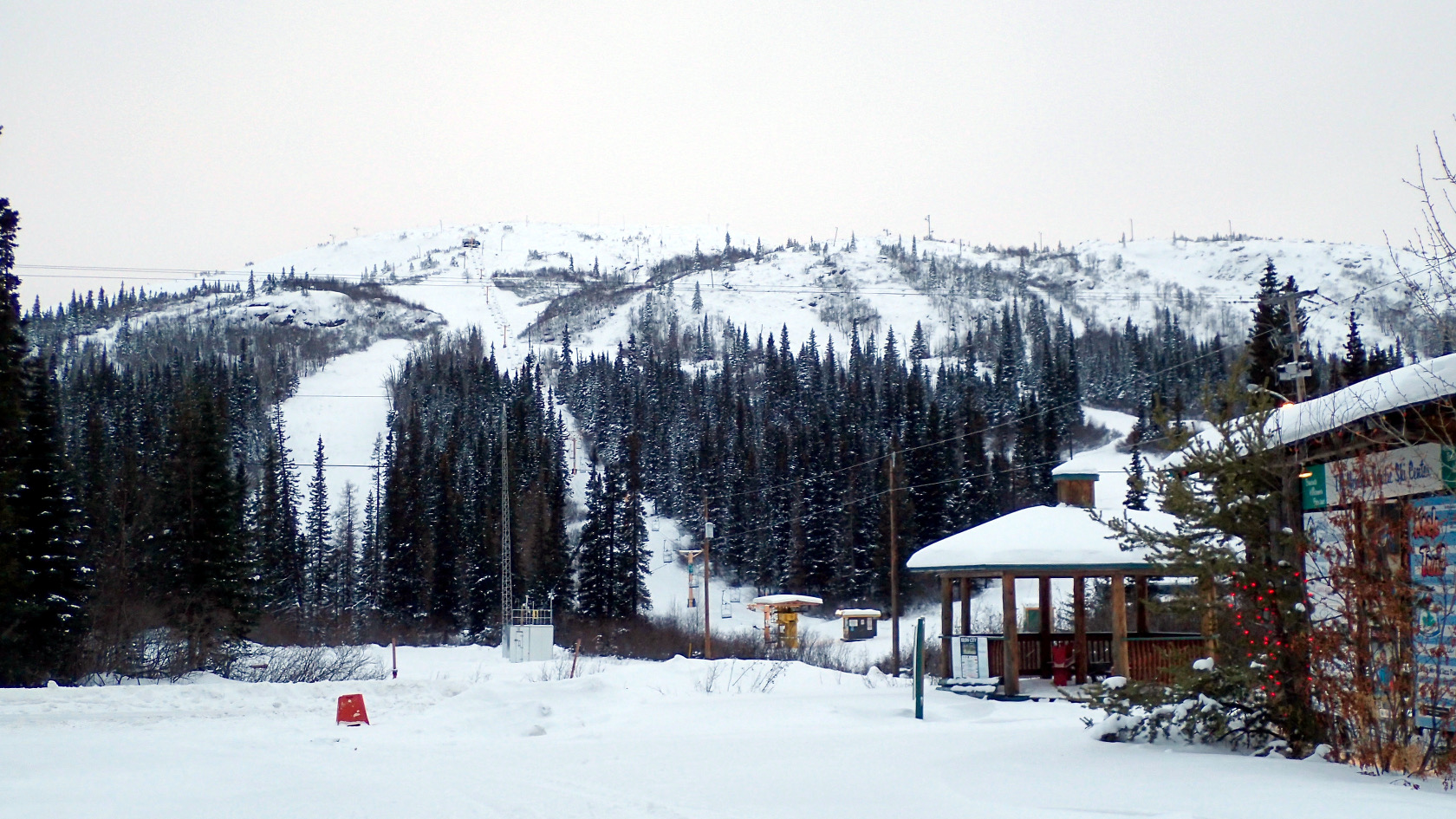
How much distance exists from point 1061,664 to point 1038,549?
14.1 ft

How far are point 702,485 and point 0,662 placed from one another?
62.1m

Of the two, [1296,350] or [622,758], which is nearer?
[622,758]

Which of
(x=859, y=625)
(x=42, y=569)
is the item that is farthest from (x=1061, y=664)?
(x=859, y=625)

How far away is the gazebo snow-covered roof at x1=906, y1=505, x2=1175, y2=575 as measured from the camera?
705 inches

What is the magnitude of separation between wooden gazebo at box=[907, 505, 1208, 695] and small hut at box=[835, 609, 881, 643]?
3099 cm

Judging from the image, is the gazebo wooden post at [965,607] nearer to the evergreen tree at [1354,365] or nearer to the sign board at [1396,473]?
the sign board at [1396,473]

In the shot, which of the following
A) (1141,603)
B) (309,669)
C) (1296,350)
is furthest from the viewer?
(1296,350)

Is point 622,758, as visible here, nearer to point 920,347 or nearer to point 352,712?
point 352,712

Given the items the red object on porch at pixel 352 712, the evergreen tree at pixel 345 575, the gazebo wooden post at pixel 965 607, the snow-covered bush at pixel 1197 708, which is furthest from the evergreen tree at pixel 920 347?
the snow-covered bush at pixel 1197 708

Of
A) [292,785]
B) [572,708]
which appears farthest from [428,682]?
[292,785]

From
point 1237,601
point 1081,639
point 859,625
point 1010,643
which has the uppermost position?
point 1237,601

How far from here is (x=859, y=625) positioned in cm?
5325

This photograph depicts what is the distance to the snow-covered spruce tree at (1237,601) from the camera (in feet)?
31.3

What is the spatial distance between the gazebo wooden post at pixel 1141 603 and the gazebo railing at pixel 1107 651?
59 centimetres
